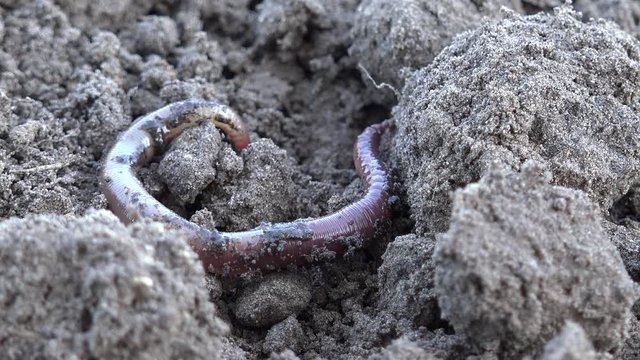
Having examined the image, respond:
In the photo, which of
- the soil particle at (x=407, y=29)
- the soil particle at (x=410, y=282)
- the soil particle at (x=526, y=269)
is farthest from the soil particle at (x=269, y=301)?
the soil particle at (x=407, y=29)

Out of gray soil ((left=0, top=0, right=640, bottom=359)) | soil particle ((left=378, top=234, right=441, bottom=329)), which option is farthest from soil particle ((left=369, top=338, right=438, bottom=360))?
soil particle ((left=378, top=234, right=441, bottom=329))

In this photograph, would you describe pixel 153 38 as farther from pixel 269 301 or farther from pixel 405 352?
pixel 405 352

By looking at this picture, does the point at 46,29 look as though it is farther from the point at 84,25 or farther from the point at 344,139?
the point at 344,139

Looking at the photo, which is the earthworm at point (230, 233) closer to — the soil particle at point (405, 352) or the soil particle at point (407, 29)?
the soil particle at point (407, 29)

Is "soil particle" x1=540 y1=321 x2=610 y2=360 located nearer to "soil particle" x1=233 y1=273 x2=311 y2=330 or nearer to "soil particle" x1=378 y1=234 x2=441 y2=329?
"soil particle" x1=378 y1=234 x2=441 y2=329

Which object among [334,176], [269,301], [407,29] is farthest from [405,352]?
[407,29]

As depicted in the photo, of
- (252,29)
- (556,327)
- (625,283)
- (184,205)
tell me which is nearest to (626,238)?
(625,283)
